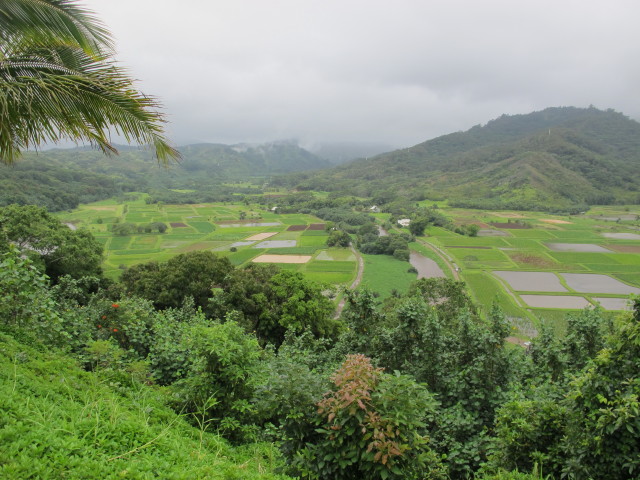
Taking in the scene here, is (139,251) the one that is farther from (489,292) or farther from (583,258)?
(583,258)

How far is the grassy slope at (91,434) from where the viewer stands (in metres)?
2.99

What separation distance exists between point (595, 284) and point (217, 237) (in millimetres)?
52433

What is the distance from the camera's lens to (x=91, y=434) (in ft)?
11.7

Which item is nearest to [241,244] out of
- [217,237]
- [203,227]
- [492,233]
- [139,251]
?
[217,237]

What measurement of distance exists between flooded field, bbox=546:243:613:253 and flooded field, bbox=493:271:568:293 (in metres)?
14.9

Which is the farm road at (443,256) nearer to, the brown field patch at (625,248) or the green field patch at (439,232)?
the green field patch at (439,232)

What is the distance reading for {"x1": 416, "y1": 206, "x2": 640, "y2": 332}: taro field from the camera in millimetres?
33219

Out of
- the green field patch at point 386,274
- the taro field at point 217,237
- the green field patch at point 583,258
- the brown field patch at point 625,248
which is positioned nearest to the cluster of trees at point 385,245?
the green field patch at point 386,274

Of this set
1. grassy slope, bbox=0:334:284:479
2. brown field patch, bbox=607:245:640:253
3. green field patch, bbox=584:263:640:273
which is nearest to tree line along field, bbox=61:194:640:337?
green field patch, bbox=584:263:640:273

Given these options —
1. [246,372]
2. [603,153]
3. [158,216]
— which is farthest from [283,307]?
[603,153]

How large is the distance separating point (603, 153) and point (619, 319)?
179448mm

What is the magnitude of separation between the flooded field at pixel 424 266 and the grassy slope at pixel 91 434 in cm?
3846

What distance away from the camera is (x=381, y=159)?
191875 millimetres

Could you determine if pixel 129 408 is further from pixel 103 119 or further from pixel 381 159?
pixel 381 159
